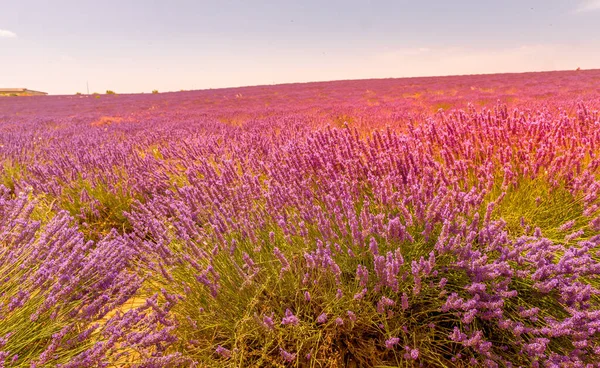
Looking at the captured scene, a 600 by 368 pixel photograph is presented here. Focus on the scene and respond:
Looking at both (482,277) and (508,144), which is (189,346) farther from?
(508,144)

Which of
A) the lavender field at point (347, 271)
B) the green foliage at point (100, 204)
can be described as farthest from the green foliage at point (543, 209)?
the green foliage at point (100, 204)

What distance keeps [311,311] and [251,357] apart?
0.34 meters

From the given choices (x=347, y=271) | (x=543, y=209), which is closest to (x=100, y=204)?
(x=347, y=271)

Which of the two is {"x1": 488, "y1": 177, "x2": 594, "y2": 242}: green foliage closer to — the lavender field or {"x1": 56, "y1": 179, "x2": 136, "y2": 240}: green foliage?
the lavender field

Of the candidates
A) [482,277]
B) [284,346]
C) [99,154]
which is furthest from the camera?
[99,154]

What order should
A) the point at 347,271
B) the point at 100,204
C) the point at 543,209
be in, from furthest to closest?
the point at 100,204, the point at 543,209, the point at 347,271

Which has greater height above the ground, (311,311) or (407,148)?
(407,148)

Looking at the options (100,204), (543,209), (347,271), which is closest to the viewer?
(347,271)

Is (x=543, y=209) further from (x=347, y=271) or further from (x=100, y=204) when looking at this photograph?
(x=100, y=204)

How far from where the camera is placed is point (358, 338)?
156 cm

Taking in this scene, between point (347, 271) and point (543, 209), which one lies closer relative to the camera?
point (347, 271)

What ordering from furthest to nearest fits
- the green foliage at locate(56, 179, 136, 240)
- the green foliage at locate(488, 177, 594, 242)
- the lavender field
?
the green foliage at locate(56, 179, 136, 240) → the green foliage at locate(488, 177, 594, 242) → the lavender field

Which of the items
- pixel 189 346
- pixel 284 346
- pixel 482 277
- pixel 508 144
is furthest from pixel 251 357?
pixel 508 144

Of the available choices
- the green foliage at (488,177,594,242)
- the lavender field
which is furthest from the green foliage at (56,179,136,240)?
the green foliage at (488,177,594,242)
